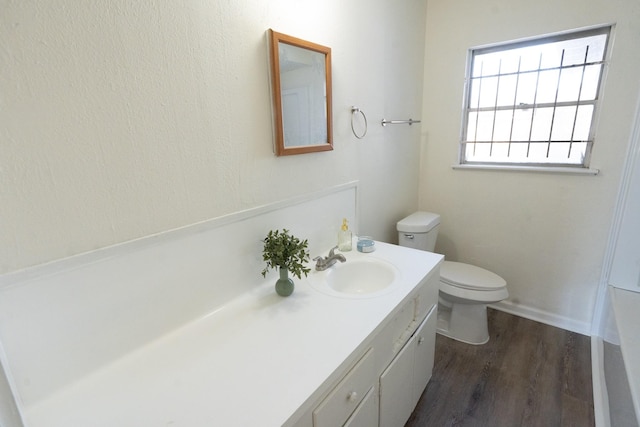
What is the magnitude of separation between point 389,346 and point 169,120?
1064 millimetres

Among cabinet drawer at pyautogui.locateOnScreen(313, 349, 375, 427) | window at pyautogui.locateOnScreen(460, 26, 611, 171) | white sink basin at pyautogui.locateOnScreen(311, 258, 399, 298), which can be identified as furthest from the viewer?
window at pyautogui.locateOnScreen(460, 26, 611, 171)

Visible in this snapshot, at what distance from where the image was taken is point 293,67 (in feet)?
4.18

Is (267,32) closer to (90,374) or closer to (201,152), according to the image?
(201,152)

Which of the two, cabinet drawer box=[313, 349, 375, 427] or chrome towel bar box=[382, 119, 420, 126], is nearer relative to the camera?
cabinet drawer box=[313, 349, 375, 427]

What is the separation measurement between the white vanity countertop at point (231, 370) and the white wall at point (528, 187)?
1562 mm

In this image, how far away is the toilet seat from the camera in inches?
77.0

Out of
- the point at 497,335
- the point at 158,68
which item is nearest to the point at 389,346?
the point at 158,68

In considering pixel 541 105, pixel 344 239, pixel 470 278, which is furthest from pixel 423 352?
pixel 541 105

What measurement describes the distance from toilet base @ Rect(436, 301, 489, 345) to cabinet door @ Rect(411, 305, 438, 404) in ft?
1.87

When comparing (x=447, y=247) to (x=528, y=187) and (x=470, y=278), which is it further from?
(x=528, y=187)

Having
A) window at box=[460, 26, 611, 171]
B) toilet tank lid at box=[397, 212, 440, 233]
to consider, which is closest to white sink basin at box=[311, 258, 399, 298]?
toilet tank lid at box=[397, 212, 440, 233]

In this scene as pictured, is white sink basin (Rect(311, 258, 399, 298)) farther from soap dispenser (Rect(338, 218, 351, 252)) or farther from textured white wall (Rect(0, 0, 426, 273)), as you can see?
textured white wall (Rect(0, 0, 426, 273))

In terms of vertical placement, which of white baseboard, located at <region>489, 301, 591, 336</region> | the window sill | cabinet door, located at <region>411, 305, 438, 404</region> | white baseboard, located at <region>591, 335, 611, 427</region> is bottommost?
white baseboard, located at <region>591, 335, 611, 427</region>

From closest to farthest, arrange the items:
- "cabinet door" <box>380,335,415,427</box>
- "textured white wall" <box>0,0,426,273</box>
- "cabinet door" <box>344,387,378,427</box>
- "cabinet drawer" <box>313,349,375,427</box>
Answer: "textured white wall" <box>0,0,426,273</box> < "cabinet drawer" <box>313,349,375,427</box> < "cabinet door" <box>344,387,378,427</box> < "cabinet door" <box>380,335,415,427</box>
